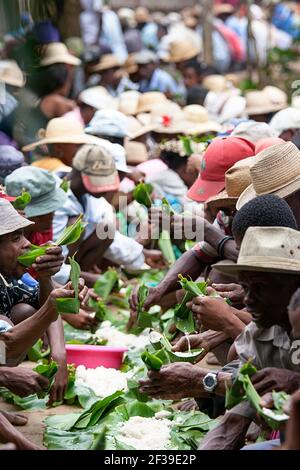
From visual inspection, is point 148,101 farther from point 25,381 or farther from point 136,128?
point 25,381

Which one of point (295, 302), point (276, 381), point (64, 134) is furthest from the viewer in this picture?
point (64, 134)

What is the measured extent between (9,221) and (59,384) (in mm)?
897

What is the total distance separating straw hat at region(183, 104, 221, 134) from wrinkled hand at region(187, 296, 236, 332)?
5507 millimetres

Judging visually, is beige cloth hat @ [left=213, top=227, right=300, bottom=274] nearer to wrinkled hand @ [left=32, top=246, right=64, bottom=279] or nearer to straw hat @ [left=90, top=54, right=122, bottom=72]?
wrinkled hand @ [left=32, top=246, right=64, bottom=279]

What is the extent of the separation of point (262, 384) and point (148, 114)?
7660 mm

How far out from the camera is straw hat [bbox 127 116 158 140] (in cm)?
1059

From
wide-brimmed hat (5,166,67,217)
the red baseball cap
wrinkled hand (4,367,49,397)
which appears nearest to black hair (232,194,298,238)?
wrinkled hand (4,367,49,397)

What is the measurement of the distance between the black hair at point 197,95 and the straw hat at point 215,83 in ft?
1.81

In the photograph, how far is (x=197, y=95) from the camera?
13.4m

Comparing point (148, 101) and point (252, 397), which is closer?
point (252, 397)

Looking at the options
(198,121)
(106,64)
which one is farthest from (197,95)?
(198,121)

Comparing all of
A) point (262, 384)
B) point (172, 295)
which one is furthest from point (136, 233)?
point (262, 384)

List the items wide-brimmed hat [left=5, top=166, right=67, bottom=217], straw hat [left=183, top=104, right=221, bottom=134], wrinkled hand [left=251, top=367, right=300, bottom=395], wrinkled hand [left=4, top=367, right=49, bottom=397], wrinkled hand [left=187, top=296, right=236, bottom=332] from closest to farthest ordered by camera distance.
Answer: wrinkled hand [left=251, top=367, right=300, bottom=395], wrinkled hand [left=187, top=296, right=236, bottom=332], wrinkled hand [left=4, top=367, right=49, bottom=397], wide-brimmed hat [left=5, top=166, right=67, bottom=217], straw hat [left=183, top=104, right=221, bottom=134]

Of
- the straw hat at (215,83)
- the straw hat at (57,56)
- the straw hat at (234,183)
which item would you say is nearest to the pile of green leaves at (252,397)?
the straw hat at (234,183)
